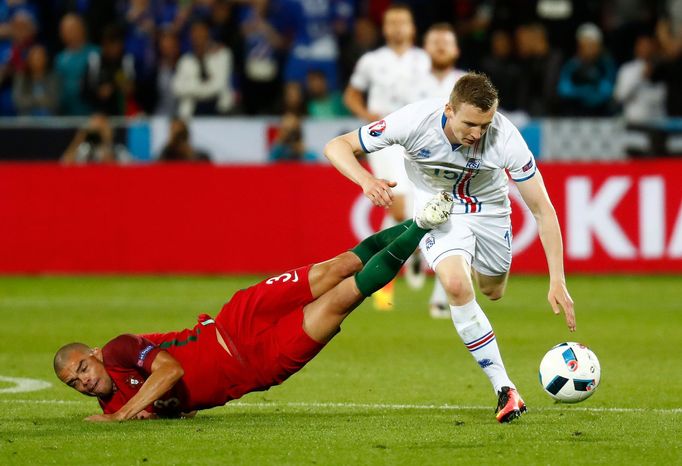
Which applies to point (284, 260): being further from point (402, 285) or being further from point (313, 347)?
point (313, 347)

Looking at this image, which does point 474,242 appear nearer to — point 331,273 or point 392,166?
point 331,273

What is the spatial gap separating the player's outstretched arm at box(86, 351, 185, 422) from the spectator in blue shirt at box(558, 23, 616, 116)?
1123cm

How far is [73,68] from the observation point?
58.8 feet

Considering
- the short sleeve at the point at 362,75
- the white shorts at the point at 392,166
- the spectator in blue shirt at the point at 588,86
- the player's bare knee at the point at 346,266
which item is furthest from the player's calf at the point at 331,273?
the spectator in blue shirt at the point at 588,86

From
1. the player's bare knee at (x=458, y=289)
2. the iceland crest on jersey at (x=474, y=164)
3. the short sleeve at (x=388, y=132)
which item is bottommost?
the player's bare knee at (x=458, y=289)

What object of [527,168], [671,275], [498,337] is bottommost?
[671,275]

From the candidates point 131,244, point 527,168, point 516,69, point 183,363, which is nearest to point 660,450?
point 527,168

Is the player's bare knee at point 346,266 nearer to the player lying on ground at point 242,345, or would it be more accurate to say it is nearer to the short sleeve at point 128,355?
the player lying on ground at point 242,345

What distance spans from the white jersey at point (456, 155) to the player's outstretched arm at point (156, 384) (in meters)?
1.65

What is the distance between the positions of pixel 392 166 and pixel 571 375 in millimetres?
5635

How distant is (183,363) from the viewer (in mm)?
7152

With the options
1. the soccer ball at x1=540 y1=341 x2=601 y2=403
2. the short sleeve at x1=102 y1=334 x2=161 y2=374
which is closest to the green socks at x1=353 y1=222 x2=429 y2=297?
the soccer ball at x1=540 y1=341 x2=601 y2=403

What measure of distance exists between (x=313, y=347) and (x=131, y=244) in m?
9.12

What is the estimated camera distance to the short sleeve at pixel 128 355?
7.00 metres
